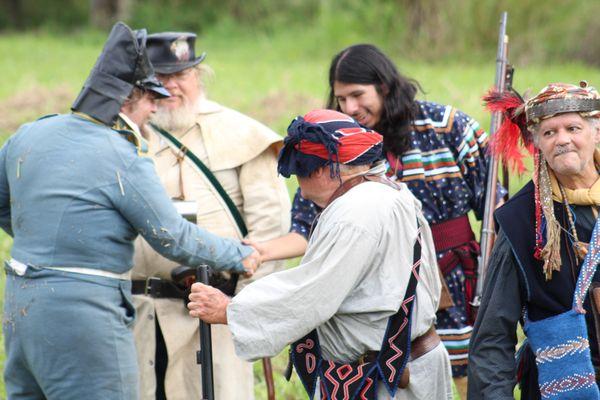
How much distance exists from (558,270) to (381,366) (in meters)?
0.70

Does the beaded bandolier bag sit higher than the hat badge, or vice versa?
the hat badge

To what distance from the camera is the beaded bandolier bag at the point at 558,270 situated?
3.22m

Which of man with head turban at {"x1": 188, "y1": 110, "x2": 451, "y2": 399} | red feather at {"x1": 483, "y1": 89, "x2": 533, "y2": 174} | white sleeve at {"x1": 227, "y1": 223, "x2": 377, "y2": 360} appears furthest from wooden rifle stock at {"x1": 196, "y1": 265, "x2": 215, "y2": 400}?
red feather at {"x1": 483, "y1": 89, "x2": 533, "y2": 174}

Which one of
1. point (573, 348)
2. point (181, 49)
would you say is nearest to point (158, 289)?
point (181, 49)

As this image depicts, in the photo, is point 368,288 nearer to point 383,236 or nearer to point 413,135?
point 383,236

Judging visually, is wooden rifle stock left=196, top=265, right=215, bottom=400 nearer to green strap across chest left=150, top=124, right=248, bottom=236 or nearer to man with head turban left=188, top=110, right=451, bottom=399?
man with head turban left=188, top=110, right=451, bottom=399

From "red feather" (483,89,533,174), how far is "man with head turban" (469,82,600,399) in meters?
0.16

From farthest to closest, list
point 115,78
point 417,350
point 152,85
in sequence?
point 152,85 < point 115,78 < point 417,350

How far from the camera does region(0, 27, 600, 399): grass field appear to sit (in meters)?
12.1

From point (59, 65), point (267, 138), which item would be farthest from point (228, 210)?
point (59, 65)

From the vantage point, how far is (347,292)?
3262mm

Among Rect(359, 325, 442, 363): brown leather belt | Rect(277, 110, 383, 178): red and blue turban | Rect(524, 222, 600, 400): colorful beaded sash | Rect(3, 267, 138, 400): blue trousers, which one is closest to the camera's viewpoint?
Rect(524, 222, 600, 400): colorful beaded sash

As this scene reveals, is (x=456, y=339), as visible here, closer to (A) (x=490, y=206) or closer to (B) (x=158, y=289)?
(A) (x=490, y=206)

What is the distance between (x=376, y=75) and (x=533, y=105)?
1243 millimetres
